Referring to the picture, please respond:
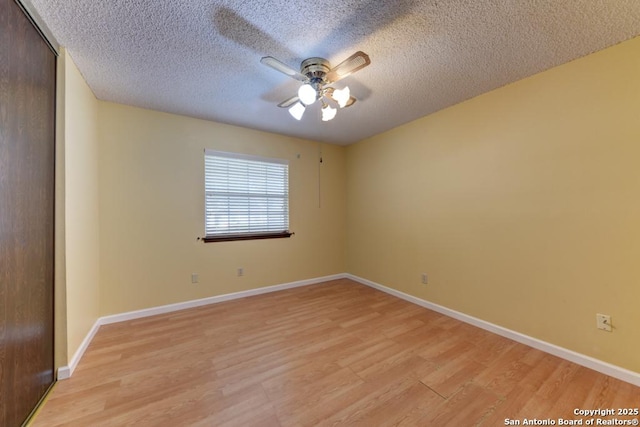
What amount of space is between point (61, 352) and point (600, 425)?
342 centimetres

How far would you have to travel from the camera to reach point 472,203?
2611 mm

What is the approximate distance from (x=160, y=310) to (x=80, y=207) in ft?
4.69


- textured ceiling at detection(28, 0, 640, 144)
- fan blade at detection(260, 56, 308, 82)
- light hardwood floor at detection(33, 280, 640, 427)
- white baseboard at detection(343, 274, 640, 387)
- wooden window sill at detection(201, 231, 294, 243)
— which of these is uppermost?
textured ceiling at detection(28, 0, 640, 144)

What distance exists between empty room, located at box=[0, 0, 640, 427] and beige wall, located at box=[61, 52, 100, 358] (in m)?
0.03

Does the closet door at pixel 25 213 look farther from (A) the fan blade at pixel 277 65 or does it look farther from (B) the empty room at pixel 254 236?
(A) the fan blade at pixel 277 65

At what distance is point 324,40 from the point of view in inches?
66.5

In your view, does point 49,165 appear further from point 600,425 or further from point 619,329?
point 619,329

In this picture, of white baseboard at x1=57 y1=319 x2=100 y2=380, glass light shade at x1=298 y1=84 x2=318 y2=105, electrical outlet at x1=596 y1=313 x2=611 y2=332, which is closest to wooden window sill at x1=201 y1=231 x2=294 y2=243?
white baseboard at x1=57 y1=319 x2=100 y2=380

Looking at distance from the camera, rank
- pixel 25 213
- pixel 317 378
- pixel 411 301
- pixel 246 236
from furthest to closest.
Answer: pixel 246 236, pixel 411 301, pixel 317 378, pixel 25 213

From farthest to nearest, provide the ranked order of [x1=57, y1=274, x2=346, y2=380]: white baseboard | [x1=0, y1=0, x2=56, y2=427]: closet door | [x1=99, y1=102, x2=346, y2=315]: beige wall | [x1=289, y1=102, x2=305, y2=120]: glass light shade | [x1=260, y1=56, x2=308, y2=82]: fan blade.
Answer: [x1=99, y1=102, x2=346, y2=315]: beige wall, [x1=289, y1=102, x2=305, y2=120]: glass light shade, [x1=57, y1=274, x2=346, y2=380]: white baseboard, [x1=260, y1=56, x2=308, y2=82]: fan blade, [x1=0, y1=0, x2=56, y2=427]: closet door

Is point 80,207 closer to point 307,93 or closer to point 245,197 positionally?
point 245,197

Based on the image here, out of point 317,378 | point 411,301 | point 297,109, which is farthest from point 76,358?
point 411,301

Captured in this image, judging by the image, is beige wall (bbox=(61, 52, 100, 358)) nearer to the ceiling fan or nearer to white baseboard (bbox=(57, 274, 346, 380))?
white baseboard (bbox=(57, 274, 346, 380))

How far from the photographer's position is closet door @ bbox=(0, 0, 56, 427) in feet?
4.06
